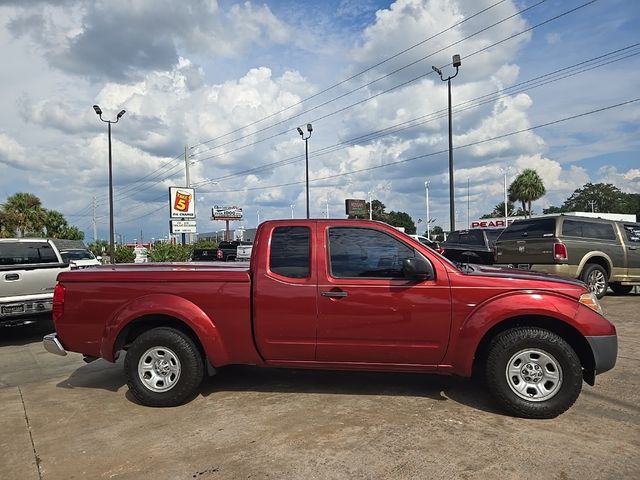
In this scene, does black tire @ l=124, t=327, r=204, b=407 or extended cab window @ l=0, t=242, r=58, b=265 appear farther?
extended cab window @ l=0, t=242, r=58, b=265

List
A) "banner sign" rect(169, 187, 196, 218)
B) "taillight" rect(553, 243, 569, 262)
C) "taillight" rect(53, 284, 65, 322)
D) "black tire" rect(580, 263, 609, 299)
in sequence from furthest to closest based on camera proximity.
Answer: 1. "banner sign" rect(169, 187, 196, 218)
2. "black tire" rect(580, 263, 609, 299)
3. "taillight" rect(553, 243, 569, 262)
4. "taillight" rect(53, 284, 65, 322)

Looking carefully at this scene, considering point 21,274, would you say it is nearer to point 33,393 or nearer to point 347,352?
point 33,393

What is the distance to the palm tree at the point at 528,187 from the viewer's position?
192ft

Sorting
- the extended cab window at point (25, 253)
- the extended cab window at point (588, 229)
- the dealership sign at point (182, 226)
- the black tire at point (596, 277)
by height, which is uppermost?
the dealership sign at point (182, 226)

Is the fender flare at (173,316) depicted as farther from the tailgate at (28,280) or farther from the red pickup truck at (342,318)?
the tailgate at (28,280)

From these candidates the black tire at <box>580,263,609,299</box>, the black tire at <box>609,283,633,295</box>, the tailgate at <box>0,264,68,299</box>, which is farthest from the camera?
the black tire at <box>609,283,633,295</box>

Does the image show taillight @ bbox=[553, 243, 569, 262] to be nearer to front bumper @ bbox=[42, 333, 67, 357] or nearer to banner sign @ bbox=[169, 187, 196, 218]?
front bumper @ bbox=[42, 333, 67, 357]

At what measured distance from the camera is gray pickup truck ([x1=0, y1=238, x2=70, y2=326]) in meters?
7.96

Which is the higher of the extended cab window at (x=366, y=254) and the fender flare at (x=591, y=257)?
the extended cab window at (x=366, y=254)

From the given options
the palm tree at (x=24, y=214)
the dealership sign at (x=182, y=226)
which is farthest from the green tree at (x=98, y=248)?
the dealership sign at (x=182, y=226)

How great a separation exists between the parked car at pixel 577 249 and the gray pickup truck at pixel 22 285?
30.0 feet

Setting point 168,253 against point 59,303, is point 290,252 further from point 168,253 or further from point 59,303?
point 168,253

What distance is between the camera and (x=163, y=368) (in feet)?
16.0

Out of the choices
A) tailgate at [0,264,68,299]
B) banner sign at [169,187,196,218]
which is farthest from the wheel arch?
banner sign at [169,187,196,218]
